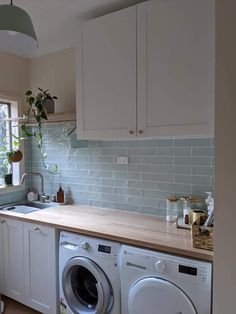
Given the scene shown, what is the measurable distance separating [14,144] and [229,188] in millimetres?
2398

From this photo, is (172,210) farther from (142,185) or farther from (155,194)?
(142,185)

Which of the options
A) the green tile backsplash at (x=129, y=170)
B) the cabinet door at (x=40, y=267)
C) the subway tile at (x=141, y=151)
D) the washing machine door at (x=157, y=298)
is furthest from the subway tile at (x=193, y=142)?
the cabinet door at (x=40, y=267)

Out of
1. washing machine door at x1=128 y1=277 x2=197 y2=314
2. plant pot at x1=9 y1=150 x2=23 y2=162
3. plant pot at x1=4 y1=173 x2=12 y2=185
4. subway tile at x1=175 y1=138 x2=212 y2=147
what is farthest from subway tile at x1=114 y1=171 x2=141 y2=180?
plant pot at x1=4 y1=173 x2=12 y2=185

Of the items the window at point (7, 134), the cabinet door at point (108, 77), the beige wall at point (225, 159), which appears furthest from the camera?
the window at point (7, 134)

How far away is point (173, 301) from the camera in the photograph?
4.83 feet

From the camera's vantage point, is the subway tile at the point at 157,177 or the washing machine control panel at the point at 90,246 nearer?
the washing machine control panel at the point at 90,246

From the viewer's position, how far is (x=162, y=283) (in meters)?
1.51

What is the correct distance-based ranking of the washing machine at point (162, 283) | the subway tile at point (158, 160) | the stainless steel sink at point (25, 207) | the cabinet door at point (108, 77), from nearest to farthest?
the washing machine at point (162, 283), the cabinet door at point (108, 77), the subway tile at point (158, 160), the stainless steel sink at point (25, 207)

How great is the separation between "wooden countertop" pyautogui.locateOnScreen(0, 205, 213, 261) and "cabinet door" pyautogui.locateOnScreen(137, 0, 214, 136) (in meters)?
0.69

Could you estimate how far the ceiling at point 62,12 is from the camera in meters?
1.84

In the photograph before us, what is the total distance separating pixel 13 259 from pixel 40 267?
0.36 metres

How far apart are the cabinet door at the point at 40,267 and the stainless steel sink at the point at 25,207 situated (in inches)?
14.4

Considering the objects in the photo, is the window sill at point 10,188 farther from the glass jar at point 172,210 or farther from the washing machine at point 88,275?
the glass jar at point 172,210

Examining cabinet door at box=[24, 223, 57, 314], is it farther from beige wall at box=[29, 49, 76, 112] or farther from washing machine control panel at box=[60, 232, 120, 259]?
beige wall at box=[29, 49, 76, 112]
